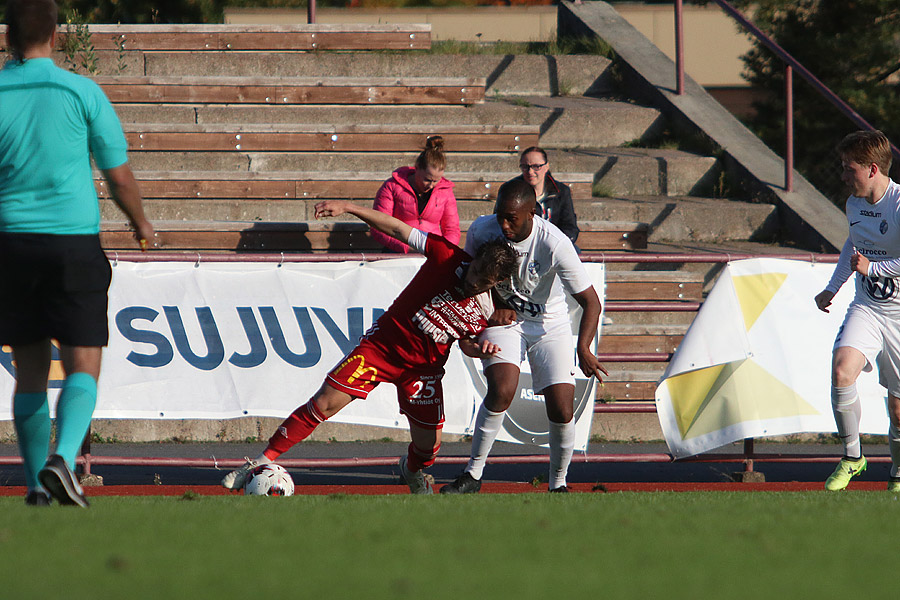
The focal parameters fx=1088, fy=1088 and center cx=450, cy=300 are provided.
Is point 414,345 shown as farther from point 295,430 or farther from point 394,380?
point 295,430

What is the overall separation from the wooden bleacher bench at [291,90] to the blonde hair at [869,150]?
715cm

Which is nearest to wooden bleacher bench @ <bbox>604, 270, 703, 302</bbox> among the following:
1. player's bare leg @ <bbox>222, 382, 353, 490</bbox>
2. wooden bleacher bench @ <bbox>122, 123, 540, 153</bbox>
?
wooden bleacher bench @ <bbox>122, 123, 540, 153</bbox>

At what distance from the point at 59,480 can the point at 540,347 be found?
9.94ft

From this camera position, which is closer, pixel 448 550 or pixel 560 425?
pixel 448 550

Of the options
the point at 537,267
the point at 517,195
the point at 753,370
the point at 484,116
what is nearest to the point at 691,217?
the point at 484,116

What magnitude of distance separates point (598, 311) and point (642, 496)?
111 centimetres

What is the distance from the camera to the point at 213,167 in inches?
492

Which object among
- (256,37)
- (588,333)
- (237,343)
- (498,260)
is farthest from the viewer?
(256,37)

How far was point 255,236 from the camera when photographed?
10883 mm

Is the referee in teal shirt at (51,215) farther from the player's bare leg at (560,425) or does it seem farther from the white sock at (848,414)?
the white sock at (848,414)

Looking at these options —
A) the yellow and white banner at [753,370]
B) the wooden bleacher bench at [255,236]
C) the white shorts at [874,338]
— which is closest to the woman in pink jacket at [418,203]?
the wooden bleacher bench at [255,236]

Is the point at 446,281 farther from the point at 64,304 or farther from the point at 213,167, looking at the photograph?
the point at 213,167

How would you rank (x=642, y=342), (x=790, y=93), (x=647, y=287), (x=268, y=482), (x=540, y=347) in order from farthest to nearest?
(x=790, y=93) < (x=647, y=287) < (x=642, y=342) < (x=540, y=347) < (x=268, y=482)

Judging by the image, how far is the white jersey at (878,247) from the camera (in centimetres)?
675
